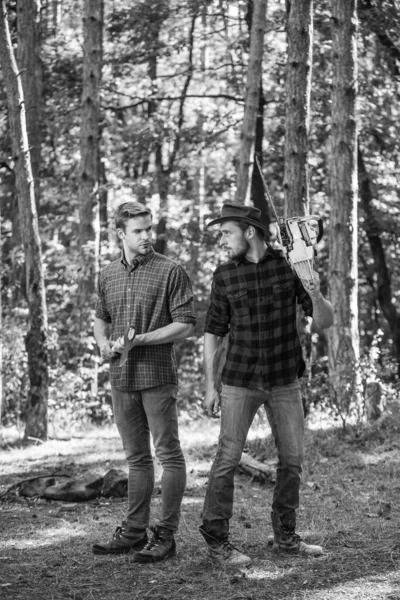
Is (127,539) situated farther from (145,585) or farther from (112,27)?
(112,27)

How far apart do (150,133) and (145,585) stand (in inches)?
706

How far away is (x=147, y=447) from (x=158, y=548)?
0.66 metres

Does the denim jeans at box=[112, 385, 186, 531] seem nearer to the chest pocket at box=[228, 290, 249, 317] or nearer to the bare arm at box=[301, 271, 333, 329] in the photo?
the chest pocket at box=[228, 290, 249, 317]

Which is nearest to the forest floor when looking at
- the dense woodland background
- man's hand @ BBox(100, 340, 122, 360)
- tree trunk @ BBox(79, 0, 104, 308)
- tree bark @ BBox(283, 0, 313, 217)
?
man's hand @ BBox(100, 340, 122, 360)

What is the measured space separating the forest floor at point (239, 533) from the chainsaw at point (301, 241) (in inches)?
69.5

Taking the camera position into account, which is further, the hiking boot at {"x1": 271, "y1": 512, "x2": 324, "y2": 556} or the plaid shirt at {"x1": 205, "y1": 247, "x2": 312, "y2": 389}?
the hiking boot at {"x1": 271, "y1": 512, "x2": 324, "y2": 556}

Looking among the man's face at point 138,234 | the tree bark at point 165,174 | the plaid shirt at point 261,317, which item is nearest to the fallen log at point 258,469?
the plaid shirt at point 261,317

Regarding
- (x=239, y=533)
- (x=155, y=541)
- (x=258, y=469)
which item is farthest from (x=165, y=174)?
(x=155, y=541)

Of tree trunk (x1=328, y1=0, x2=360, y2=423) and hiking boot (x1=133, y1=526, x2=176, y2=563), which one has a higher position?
tree trunk (x1=328, y1=0, x2=360, y2=423)

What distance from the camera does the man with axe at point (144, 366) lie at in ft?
19.6

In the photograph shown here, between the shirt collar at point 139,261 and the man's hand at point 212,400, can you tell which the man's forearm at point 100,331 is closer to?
the shirt collar at point 139,261

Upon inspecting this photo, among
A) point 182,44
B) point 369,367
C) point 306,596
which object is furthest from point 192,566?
point 182,44

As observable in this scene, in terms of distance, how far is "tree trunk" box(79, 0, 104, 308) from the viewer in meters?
15.9

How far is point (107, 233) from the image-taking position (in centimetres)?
2230
